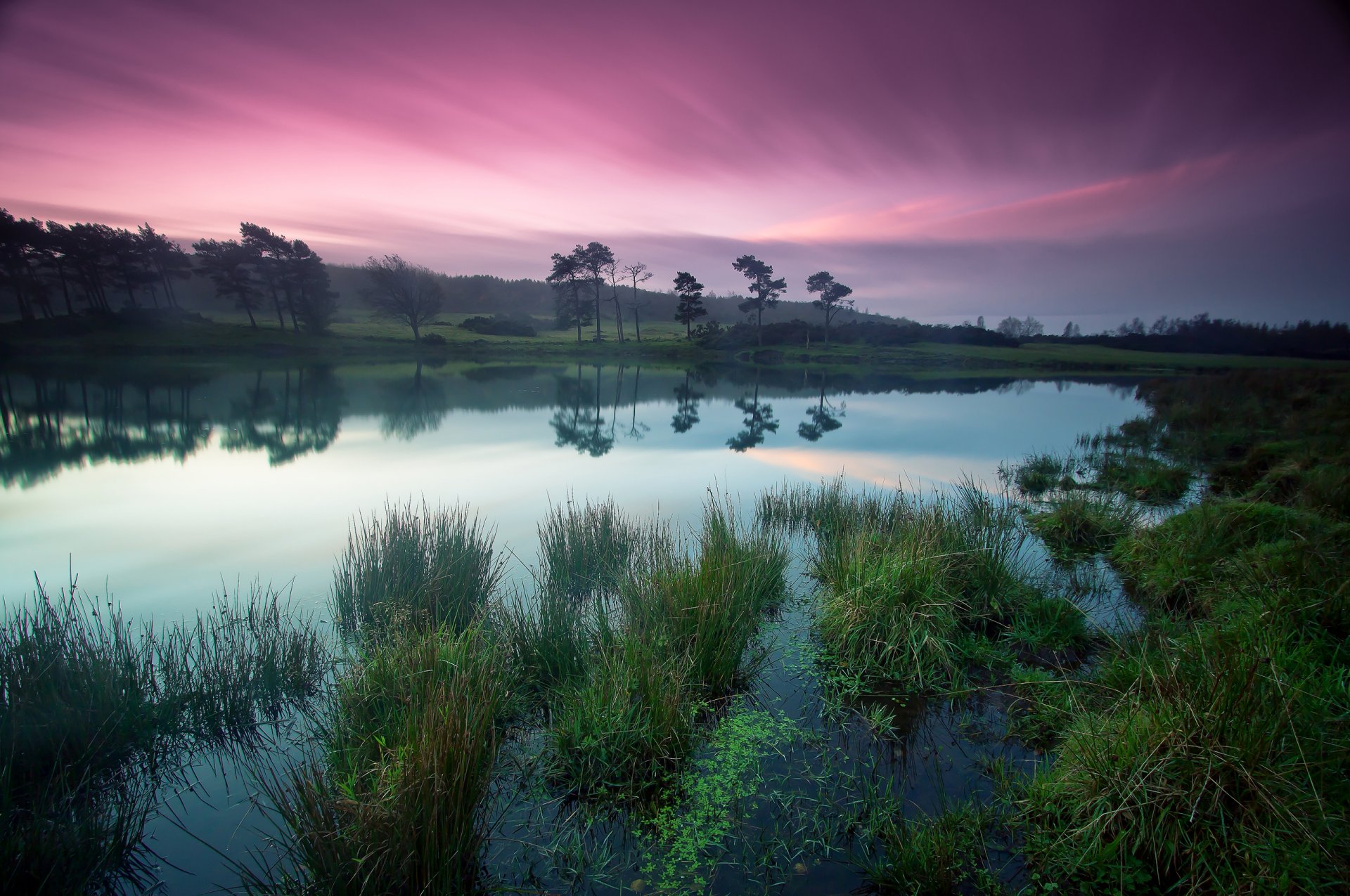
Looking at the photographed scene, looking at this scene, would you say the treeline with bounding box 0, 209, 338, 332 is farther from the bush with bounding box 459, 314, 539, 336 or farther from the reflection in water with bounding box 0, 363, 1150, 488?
the reflection in water with bounding box 0, 363, 1150, 488

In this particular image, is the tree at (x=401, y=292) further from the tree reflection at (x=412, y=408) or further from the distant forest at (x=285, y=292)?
the tree reflection at (x=412, y=408)

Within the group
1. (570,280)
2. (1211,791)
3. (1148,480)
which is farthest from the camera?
(570,280)

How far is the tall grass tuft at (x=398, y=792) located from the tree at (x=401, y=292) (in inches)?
2405

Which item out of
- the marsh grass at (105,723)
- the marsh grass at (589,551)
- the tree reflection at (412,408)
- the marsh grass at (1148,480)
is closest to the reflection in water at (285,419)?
the tree reflection at (412,408)

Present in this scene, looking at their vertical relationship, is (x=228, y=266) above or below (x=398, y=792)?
above

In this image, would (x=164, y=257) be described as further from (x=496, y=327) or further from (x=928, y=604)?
(x=928, y=604)

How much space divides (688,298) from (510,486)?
199ft

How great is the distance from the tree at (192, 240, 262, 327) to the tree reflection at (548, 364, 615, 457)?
45.2 metres

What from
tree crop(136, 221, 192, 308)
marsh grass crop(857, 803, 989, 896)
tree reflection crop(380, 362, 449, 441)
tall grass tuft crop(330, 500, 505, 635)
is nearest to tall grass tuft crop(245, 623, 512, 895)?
tall grass tuft crop(330, 500, 505, 635)

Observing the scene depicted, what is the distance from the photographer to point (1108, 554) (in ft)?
26.0

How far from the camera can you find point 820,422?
25.6 meters

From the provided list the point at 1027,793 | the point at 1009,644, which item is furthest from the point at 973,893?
the point at 1009,644

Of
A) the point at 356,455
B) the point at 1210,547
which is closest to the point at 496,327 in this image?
the point at 356,455

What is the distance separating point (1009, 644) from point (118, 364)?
5561 cm
